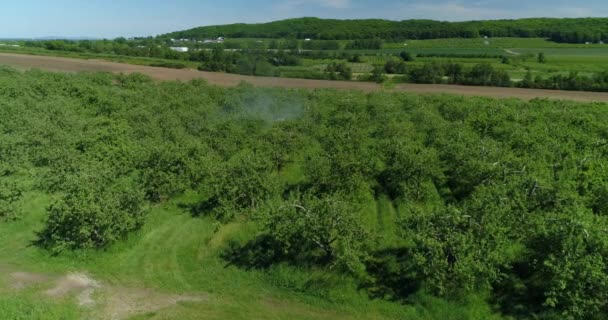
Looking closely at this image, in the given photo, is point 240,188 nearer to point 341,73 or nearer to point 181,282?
point 181,282

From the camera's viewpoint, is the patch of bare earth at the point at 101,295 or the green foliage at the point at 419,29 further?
the green foliage at the point at 419,29

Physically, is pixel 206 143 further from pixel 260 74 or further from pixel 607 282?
pixel 260 74

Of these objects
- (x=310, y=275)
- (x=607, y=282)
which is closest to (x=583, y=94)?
(x=607, y=282)

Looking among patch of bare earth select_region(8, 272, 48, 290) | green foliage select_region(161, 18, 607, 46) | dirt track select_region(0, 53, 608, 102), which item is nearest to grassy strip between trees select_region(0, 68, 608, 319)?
patch of bare earth select_region(8, 272, 48, 290)

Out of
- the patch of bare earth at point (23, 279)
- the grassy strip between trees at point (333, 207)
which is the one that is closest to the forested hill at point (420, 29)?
the grassy strip between trees at point (333, 207)

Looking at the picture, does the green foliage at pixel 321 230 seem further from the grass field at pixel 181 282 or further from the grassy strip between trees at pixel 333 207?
the grass field at pixel 181 282

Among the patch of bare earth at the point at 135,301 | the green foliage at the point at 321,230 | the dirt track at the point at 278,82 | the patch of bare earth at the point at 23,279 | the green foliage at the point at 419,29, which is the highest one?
the green foliage at the point at 419,29

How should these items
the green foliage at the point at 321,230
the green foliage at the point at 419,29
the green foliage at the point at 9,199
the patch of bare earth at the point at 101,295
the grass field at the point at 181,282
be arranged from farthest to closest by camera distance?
the green foliage at the point at 419,29 < the green foliage at the point at 9,199 < the green foliage at the point at 321,230 < the patch of bare earth at the point at 101,295 < the grass field at the point at 181,282

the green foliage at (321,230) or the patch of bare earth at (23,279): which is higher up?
the green foliage at (321,230)
